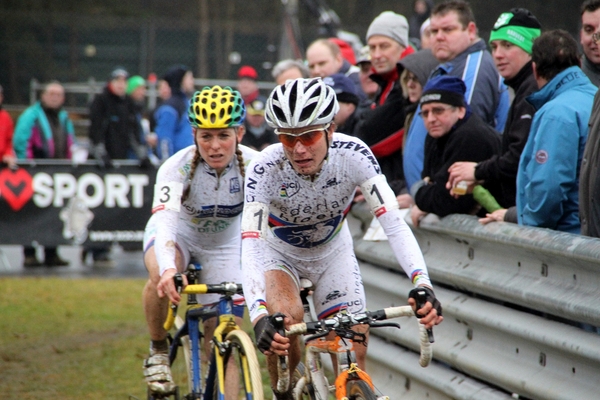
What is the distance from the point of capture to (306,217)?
16.6 feet

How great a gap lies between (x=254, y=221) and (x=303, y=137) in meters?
0.54

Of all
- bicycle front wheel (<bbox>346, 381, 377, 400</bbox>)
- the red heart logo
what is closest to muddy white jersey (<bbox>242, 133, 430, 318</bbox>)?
bicycle front wheel (<bbox>346, 381, 377, 400</bbox>)

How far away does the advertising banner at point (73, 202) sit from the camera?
13.3 meters

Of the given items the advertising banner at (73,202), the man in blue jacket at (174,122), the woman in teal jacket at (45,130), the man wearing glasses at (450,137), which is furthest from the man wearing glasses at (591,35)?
the woman in teal jacket at (45,130)

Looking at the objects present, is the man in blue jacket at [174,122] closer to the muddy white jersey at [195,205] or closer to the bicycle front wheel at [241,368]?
the muddy white jersey at [195,205]

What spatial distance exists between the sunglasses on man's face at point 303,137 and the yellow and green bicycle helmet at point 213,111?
3.81ft

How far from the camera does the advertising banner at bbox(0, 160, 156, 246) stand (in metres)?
13.3

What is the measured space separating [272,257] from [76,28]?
13647 mm

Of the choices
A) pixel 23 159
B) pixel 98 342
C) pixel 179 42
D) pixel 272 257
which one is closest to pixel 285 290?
pixel 272 257

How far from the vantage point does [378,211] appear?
4.72 m

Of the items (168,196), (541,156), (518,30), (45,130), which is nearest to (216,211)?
(168,196)

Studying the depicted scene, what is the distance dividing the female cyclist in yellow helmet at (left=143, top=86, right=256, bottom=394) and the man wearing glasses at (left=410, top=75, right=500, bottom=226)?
124cm

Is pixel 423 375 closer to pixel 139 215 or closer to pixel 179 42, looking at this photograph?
pixel 139 215

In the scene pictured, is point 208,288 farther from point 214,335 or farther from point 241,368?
point 241,368
